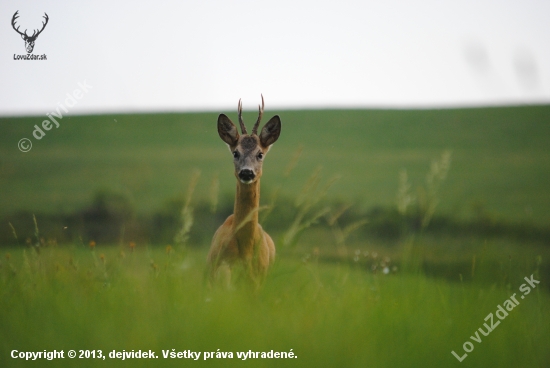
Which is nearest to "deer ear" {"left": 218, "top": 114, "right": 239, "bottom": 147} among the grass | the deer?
the deer

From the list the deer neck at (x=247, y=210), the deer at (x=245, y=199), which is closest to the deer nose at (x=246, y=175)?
the deer at (x=245, y=199)

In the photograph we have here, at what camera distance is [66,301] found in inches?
144

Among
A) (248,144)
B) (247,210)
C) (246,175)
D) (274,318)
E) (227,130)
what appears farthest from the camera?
(227,130)

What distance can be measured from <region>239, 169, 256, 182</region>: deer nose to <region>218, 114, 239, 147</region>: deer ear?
789 millimetres

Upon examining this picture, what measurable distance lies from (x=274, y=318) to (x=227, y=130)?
3.73 m

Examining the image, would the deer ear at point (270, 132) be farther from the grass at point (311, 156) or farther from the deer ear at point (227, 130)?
the grass at point (311, 156)

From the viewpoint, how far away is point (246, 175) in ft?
20.3

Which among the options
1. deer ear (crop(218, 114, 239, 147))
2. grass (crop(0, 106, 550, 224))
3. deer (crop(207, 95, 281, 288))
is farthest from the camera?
grass (crop(0, 106, 550, 224))

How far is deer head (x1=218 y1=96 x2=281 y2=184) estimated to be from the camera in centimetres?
627

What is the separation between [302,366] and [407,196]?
1472 mm

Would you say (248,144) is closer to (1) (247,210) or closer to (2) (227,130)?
(2) (227,130)

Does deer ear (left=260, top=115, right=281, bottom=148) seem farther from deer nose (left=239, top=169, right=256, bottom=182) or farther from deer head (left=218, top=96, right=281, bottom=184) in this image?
deer nose (left=239, top=169, right=256, bottom=182)

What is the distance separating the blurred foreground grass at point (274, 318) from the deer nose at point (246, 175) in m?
2.01

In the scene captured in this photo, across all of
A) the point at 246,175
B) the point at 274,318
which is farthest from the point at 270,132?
the point at 274,318
